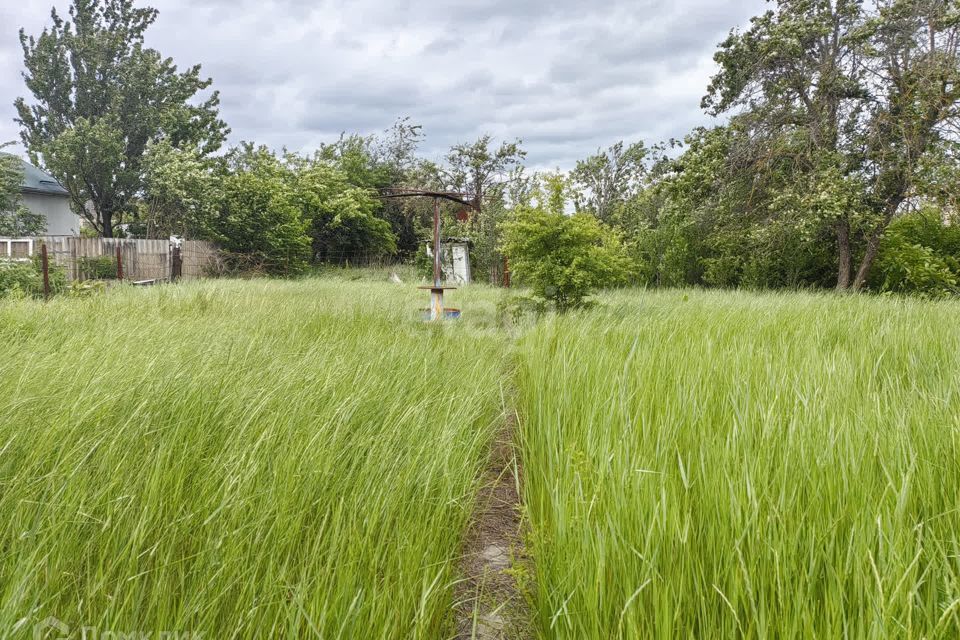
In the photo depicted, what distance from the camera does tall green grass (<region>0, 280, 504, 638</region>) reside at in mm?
958

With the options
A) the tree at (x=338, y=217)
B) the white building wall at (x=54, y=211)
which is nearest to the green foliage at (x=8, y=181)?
the white building wall at (x=54, y=211)

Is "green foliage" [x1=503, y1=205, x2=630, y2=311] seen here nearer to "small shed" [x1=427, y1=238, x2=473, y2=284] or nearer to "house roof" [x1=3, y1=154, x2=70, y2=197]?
"small shed" [x1=427, y1=238, x2=473, y2=284]

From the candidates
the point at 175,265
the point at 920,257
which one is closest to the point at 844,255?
the point at 920,257

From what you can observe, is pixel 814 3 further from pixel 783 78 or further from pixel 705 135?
pixel 705 135

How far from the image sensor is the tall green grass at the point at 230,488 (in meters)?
0.96

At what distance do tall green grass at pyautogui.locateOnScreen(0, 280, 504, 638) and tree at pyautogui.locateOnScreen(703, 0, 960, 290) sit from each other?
9613mm

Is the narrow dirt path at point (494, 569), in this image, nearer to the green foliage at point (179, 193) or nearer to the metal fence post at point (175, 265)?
the metal fence post at point (175, 265)

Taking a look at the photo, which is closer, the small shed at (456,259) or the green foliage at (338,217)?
the small shed at (456,259)

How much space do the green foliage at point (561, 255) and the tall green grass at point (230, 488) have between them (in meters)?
3.66

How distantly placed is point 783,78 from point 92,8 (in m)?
27.3

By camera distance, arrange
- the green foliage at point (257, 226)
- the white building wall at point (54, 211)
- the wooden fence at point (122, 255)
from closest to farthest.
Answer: the wooden fence at point (122, 255), the green foliage at point (257, 226), the white building wall at point (54, 211)

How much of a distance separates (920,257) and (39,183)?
33.0 meters

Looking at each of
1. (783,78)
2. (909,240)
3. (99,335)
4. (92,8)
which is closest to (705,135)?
(783,78)

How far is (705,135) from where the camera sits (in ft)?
36.7
